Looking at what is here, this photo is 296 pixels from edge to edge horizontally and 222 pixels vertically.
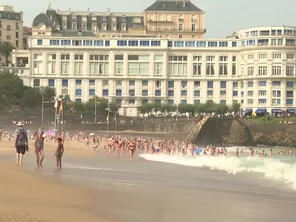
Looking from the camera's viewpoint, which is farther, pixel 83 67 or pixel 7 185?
pixel 83 67

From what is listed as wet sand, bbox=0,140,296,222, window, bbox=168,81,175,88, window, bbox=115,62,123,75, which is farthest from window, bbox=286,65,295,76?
wet sand, bbox=0,140,296,222

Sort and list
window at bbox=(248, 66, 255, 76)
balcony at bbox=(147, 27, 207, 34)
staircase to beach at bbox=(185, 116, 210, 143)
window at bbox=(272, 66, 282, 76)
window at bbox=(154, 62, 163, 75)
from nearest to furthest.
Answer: staircase to beach at bbox=(185, 116, 210, 143) < window at bbox=(272, 66, 282, 76) < window at bbox=(248, 66, 255, 76) < window at bbox=(154, 62, 163, 75) < balcony at bbox=(147, 27, 207, 34)

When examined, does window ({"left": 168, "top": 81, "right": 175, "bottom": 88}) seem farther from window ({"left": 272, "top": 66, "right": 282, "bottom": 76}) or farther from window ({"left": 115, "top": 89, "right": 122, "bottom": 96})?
window ({"left": 272, "top": 66, "right": 282, "bottom": 76})

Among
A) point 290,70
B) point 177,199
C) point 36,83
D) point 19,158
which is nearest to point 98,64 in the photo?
point 36,83

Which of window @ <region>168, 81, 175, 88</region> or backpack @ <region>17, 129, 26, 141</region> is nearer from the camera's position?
backpack @ <region>17, 129, 26, 141</region>

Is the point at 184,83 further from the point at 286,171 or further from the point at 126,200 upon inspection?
the point at 126,200

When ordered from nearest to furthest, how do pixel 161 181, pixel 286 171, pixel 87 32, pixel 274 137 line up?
pixel 161 181
pixel 286 171
pixel 274 137
pixel 87 32

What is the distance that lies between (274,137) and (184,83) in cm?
4533

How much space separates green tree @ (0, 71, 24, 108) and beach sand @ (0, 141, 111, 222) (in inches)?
3757

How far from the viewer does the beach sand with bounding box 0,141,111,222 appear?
1417cm

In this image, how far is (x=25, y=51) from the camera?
150 m

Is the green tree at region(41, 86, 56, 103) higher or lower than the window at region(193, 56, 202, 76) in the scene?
lower

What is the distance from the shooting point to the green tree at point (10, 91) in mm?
114250

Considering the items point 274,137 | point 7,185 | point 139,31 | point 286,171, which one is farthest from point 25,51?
point 7,185
